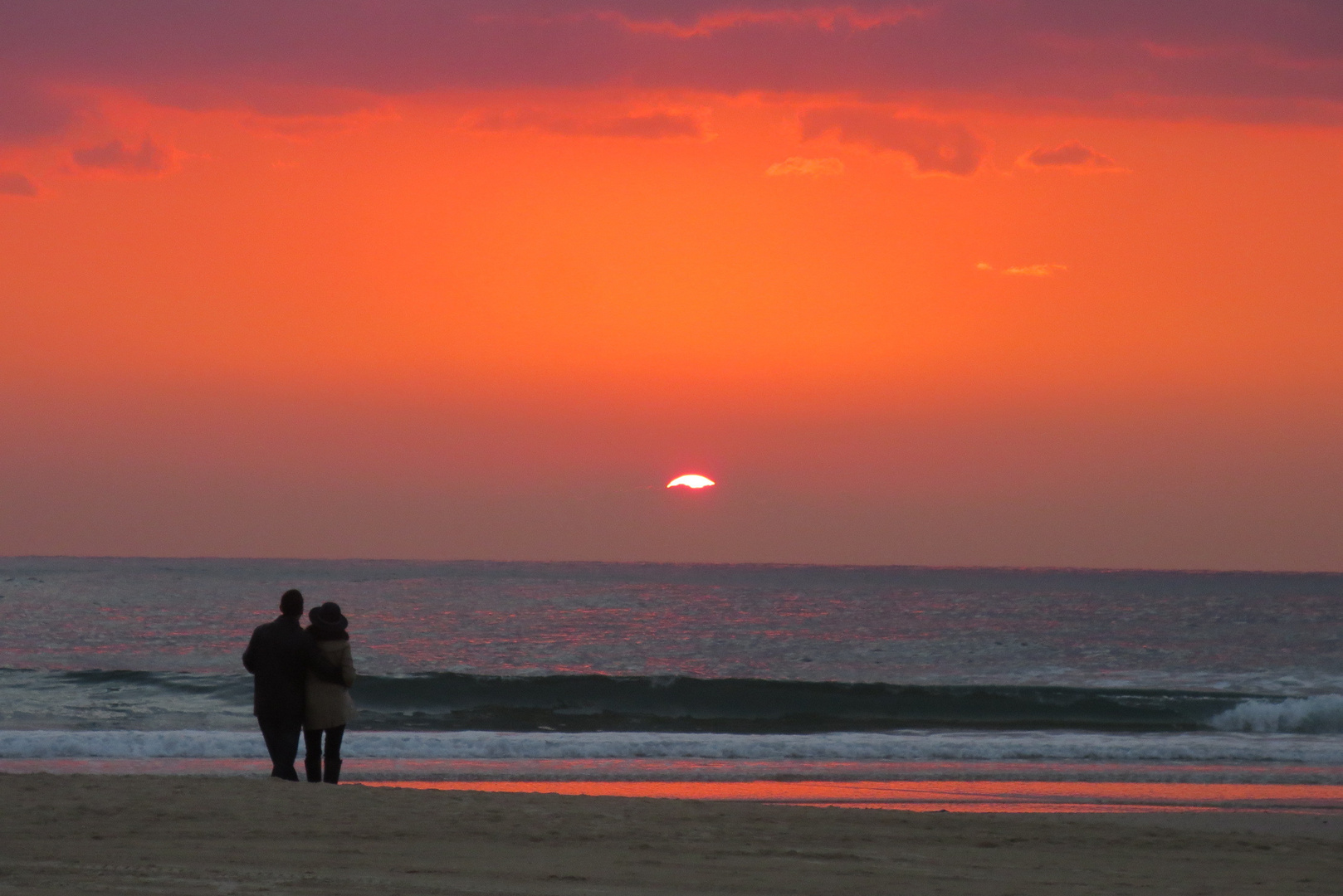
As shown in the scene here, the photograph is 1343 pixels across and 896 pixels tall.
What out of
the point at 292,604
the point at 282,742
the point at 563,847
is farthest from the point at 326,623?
the point at 563,847

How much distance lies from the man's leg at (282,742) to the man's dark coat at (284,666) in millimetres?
66

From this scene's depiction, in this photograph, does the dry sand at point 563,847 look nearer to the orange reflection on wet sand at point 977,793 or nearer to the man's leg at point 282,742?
the man's leg at point 282,742

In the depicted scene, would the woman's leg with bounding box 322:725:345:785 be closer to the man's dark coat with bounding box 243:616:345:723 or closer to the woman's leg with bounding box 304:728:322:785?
the woman's leg with bounding box 304:728:322:785

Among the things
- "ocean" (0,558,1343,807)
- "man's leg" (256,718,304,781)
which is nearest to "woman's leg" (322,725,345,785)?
"man's leg" (256,718,304,781)

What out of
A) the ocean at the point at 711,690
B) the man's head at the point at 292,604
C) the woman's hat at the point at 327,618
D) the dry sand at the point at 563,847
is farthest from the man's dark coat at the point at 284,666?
the ocean at the point at 711,690

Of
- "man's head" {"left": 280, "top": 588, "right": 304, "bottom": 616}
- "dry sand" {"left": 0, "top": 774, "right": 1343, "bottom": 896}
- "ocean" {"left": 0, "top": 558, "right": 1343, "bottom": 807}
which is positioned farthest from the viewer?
"ocean" {"left": 0, "top": 558, "right": 1343, "bottom": 807}

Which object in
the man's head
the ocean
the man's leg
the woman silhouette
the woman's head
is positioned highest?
the man's head

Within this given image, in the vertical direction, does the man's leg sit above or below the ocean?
above

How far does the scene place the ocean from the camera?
47.6ft

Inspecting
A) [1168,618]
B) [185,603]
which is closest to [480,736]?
[185,603]

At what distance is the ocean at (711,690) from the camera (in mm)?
14523

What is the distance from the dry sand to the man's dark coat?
0.61m

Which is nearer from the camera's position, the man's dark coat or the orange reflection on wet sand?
the man's dark coat

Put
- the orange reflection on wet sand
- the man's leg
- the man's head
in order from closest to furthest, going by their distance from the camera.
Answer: the man's head, the man's leg, the orange reflection on wet sand
